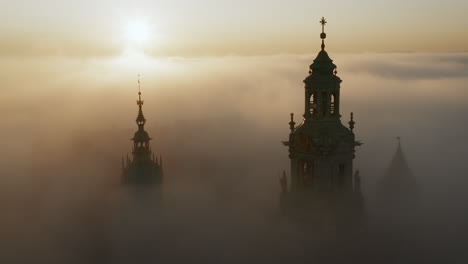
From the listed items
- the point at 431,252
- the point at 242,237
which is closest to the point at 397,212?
the point at 431,252

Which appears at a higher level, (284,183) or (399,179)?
(284,183)

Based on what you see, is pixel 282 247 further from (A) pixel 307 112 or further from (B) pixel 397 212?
(B) pixel 397 212

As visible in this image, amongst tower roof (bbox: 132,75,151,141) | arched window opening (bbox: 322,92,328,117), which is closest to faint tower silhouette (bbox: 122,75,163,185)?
tower roof (bbox: 132,75,151,141)

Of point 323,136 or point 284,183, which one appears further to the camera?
point 284,183

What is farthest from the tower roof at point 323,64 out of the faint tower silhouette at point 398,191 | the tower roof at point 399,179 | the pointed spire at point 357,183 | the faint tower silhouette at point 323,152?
the tower roof at point 399,179

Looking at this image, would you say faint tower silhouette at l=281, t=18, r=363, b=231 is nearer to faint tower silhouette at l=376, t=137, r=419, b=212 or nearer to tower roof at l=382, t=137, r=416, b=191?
faint tower silhouette at l=376, t=137, r=419, b=212

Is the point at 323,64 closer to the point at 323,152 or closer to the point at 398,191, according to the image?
the point at 323,152

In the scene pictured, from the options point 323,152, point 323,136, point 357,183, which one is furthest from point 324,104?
point 357,183
